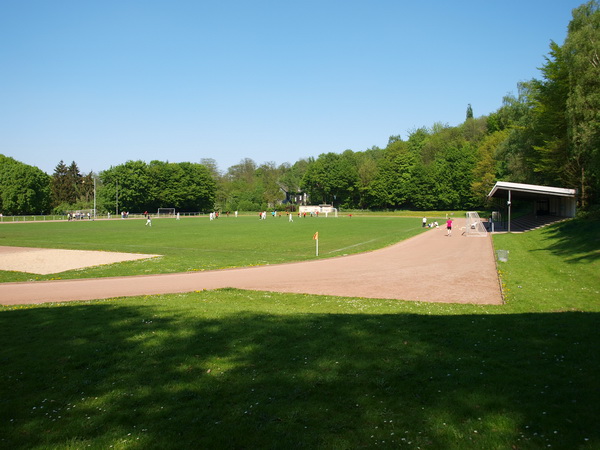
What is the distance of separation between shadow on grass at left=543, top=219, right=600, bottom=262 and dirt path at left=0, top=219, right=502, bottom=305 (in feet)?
14.8

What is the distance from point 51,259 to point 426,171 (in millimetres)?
102669

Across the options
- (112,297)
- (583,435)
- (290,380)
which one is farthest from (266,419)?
(112,297)

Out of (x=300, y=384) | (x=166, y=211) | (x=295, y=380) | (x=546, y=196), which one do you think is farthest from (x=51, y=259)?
(x=166, y=211)

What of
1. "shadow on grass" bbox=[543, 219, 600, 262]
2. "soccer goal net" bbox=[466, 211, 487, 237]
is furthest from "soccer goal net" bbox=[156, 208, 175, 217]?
"shadow on grass" bbox=[543, 219, 600, 262]

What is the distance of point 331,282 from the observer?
16.7 meters

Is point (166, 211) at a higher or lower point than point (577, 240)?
higher

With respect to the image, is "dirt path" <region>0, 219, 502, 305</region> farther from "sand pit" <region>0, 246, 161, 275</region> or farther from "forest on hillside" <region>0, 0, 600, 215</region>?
"forest on hillside" <region>0, 0, 600, 215</region>

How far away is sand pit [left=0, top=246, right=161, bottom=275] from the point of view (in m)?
20.4

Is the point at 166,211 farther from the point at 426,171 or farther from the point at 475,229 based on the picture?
the point at 475,229

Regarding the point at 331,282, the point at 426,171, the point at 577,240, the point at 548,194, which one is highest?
the point at 426,171

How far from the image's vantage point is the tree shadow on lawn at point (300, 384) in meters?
4.14

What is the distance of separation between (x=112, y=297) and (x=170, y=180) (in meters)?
107

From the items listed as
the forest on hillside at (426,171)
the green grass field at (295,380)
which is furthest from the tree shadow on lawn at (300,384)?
the forest on hillside at (426,171)

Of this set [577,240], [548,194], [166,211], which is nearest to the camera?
[577,240]
